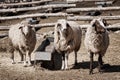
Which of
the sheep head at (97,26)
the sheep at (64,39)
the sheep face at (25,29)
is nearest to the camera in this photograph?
the sheep head at (97,26)

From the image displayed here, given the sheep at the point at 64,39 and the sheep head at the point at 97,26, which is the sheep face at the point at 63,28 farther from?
the sheep head at the point at 97,26

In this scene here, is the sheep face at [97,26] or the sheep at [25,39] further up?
the sheep face at [97,26]

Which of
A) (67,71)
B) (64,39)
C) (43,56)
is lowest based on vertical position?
(67,71)

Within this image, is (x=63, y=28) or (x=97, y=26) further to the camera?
(x=63, y=28)

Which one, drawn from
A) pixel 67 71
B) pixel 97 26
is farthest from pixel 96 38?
pixel 67 71

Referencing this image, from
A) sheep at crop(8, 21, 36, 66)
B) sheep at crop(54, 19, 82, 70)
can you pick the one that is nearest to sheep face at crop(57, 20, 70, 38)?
sheep at crop(54, 19, 82, 70)

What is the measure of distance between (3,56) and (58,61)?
8.44ft

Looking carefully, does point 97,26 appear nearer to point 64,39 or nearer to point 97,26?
point 97,26

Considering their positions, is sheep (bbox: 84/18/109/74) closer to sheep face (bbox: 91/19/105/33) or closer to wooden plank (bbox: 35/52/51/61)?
sheep face (bbox: 91/19/105/33)

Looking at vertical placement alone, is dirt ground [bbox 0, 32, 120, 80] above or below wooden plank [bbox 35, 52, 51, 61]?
below

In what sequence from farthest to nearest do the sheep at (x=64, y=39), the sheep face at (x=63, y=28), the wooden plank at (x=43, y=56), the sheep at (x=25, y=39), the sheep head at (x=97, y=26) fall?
1. the sheep at (x=25, y=39)
2. the wooden plank at (x=43, y=56)
3. the sheep at (x=64, y=39)
4. the sheep face at (x=63, y=28)
5. the sheep head at (x=97, y=26)

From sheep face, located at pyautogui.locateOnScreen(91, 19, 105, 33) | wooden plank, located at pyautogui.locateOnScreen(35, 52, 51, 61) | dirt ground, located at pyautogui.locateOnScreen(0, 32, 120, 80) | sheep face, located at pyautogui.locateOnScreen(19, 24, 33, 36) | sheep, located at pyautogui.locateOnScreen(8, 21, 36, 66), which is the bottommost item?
dirt ground, located at pyautogui.locateOnScreen(0, 32, 120, 80)

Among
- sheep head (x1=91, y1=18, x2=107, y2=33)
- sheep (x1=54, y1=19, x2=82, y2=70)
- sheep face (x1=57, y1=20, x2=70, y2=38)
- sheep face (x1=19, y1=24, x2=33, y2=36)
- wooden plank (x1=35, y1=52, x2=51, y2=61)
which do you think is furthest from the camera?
sheep face (x1=19, y1=24, x2=33, y2=36)

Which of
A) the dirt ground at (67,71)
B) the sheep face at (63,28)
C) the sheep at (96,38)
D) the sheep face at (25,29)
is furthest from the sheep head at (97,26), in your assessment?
the sheep face at (25,29)
